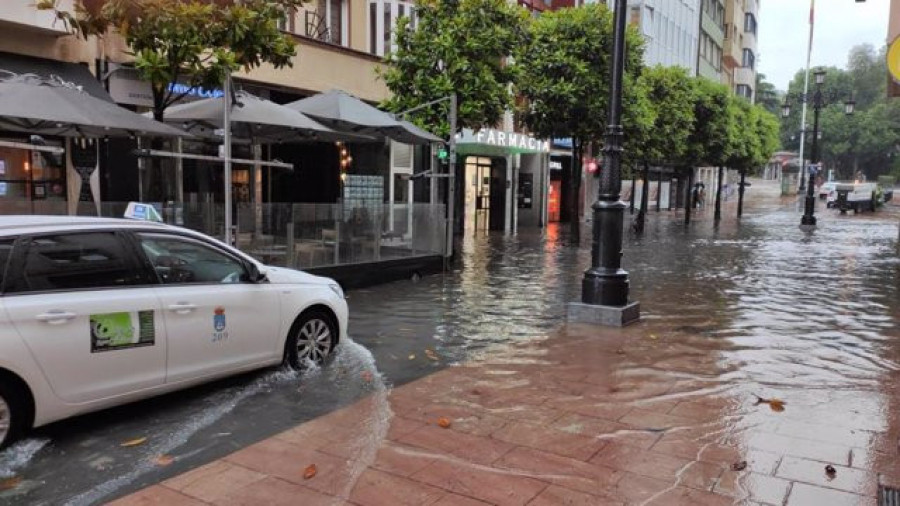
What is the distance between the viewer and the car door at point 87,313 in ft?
15.5

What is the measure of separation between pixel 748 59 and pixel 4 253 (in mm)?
73991

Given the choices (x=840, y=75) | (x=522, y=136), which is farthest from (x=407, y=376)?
(x=840, y=75)

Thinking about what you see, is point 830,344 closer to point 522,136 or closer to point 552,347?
point 552,347

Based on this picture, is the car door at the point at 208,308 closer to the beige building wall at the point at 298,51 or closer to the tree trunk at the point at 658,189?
the beige building wall at the point at 298,51

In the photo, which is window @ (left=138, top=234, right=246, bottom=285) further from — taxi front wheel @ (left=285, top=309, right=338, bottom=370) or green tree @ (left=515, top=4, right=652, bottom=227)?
green tree @ (left=515, top=4, right=652, bottom=227)

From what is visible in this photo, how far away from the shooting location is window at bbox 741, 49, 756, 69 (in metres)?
68.4

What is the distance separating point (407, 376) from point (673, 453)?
8.84ft

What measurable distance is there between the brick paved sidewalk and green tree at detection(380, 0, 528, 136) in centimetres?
930

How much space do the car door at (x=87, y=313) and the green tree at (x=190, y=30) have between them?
12.6 ft

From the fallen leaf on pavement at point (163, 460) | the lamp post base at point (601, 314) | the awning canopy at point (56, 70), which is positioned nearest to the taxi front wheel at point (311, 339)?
the fallen leaf on pavement at point (163, 460)

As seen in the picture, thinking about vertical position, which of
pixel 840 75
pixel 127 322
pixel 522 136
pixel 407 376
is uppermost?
pixel 840 75

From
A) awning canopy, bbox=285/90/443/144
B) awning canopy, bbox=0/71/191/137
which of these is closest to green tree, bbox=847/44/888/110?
awning canopy, bbox=285/90/443/144

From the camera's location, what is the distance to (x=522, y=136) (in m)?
26.0

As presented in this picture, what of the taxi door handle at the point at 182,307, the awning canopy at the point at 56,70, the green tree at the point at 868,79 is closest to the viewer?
the taxi door handle at the point at 182,307
